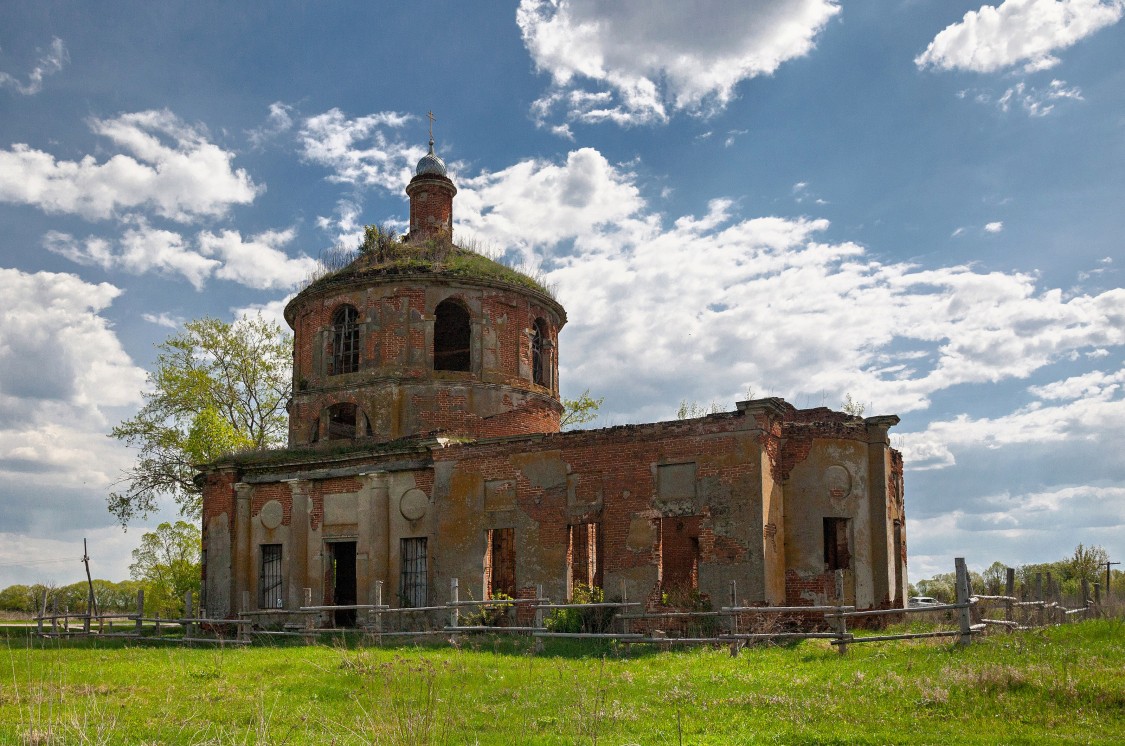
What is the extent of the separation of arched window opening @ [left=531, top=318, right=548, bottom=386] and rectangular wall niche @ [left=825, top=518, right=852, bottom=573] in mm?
10214

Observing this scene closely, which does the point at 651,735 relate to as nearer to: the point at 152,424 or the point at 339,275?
the point at 339,275

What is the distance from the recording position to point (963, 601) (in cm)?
1450

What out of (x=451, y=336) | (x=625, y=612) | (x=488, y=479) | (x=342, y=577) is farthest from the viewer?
(x=451, y=336)

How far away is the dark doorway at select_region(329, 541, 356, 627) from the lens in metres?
24.7

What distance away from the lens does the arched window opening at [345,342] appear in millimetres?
27234

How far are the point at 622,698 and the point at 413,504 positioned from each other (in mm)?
12701

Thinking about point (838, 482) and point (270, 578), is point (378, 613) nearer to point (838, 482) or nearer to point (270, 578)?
point (270, 578)

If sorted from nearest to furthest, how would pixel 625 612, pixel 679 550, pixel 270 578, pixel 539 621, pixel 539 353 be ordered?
pixel 539 621, pixel 625 612, pixel 679 550, pixel 270 578, pixel 539 353

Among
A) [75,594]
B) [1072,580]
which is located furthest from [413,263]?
[75,594]

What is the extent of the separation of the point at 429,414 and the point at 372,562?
14.0 ft

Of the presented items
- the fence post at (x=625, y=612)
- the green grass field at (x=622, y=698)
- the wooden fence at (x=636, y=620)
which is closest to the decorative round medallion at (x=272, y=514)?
the wooden fence at (x=636, y=620)

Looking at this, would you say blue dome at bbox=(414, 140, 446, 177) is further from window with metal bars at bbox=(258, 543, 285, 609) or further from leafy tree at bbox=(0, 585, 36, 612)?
leafy tree at bbox=(0, 585, 36, 612)

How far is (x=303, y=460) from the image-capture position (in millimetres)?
25125

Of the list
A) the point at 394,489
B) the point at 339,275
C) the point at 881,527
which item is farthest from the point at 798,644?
the point at 339,275
